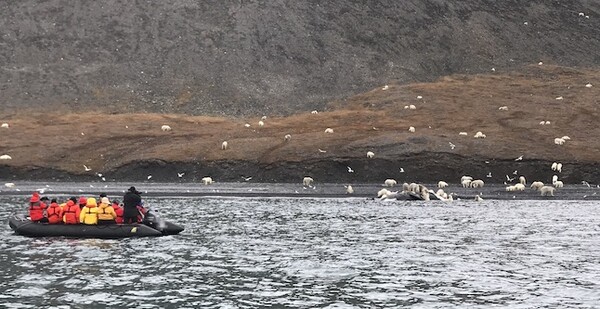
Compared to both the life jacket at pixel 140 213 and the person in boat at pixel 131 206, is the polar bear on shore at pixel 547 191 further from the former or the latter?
the person in boat at pixel 131 206

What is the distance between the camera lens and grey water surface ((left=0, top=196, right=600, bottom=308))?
34156mm

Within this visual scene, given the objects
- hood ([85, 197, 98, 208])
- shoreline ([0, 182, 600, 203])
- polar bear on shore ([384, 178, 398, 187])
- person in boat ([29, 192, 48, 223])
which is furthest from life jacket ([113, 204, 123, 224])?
polar bear on shore ([384, 178, 398, 187])

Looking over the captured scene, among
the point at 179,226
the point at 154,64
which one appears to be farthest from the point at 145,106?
the point at 179,226

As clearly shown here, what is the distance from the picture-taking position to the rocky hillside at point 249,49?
432ft

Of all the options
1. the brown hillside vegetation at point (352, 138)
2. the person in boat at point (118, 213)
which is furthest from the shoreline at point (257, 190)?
the person in boat at point (118, 213)

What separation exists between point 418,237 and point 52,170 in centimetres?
5394

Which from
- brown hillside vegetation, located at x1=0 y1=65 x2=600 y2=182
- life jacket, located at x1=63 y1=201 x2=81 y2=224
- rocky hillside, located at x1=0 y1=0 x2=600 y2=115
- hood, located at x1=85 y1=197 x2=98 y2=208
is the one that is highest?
rocky hillside, located at x1=0 y1=0 x2=600 y2=115

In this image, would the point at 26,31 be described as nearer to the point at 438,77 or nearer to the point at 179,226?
the point at 438,77

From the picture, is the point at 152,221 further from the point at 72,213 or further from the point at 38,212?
the point at 38,212

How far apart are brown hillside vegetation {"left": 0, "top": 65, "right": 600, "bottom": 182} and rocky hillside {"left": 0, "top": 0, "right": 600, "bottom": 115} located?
23.7 feet

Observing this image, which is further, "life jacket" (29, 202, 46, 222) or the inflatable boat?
"life jacket" (29, 202, 46, 222)

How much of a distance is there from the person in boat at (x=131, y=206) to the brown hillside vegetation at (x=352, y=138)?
41.1 meters

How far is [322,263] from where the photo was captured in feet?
140

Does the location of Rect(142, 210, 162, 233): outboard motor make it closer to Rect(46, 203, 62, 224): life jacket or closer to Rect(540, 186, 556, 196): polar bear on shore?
Rect(46, 203, 62, 224): life jacket
